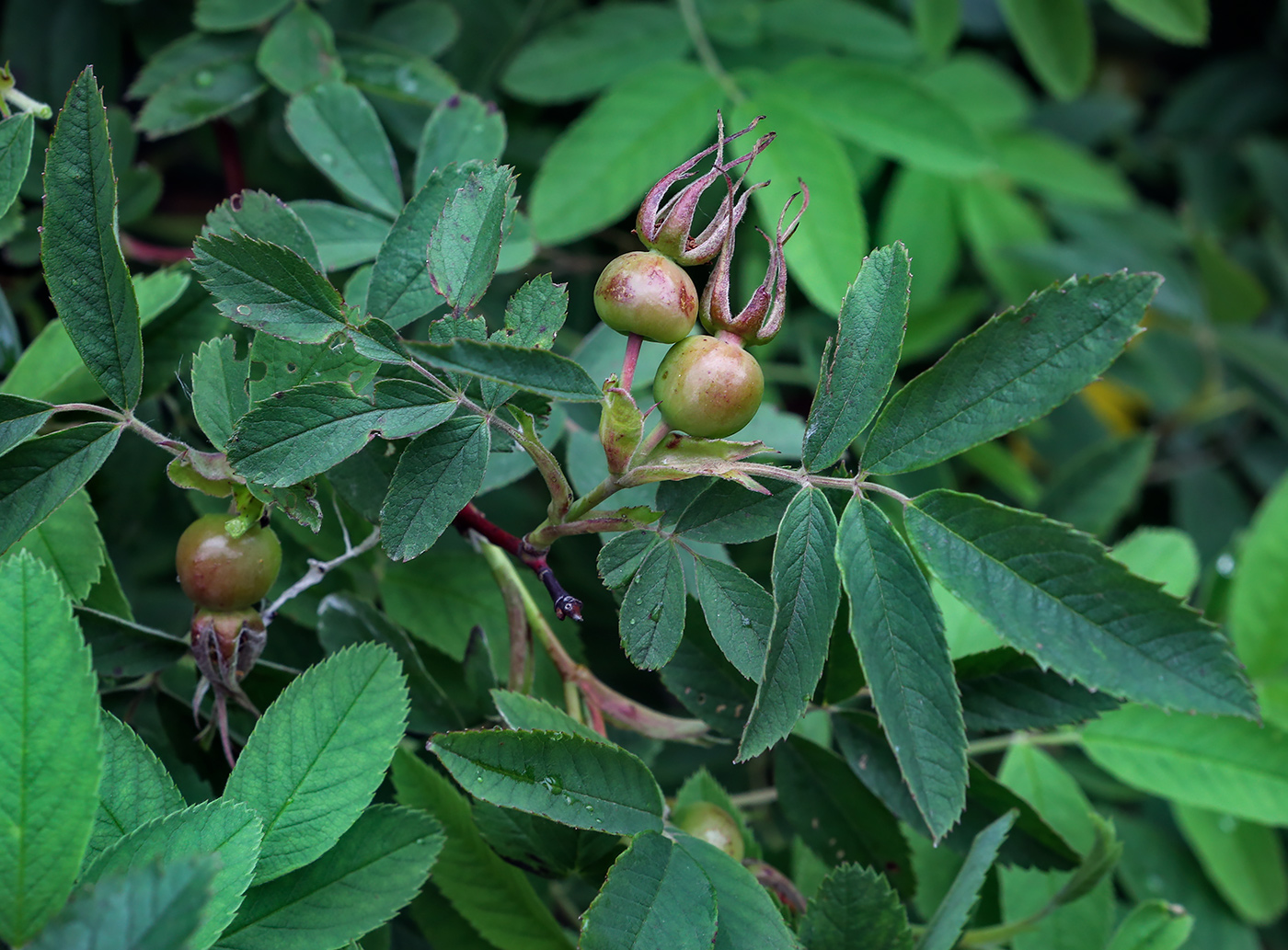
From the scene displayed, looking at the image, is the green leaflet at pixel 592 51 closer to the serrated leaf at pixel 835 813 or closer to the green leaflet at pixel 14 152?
the green leaflet at pixel 14 152

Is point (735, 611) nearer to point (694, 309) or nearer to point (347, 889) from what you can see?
point (694, 309)

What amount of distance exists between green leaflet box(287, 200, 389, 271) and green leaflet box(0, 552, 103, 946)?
513mm

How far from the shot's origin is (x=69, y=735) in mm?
553

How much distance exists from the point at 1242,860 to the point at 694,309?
132 cm

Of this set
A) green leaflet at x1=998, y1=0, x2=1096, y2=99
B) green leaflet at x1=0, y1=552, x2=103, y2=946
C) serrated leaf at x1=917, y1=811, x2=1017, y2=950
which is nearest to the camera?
green leaflet at x1=0, y1=552, x2=103, y2=946

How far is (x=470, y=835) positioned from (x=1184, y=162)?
2.19 meters

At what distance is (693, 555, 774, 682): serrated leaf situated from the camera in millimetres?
655

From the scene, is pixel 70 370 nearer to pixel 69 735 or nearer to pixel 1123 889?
pixel 69 735

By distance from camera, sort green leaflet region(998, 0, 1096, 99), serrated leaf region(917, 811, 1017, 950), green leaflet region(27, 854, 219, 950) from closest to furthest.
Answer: green leaflet region(27, 854, 219, 950) → serrated leaf region(917, 811, 1017, 950) → green leaflet region(998, 0, 1096, 99)

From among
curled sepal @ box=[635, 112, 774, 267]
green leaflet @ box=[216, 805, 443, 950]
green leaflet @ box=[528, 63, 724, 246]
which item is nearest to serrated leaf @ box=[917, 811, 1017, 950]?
green leaflet @ box=[216, 805, 443, 950]

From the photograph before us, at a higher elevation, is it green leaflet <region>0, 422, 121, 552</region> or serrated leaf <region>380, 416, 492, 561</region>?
serrated leaf <region>380, 416, 492, 561</region>

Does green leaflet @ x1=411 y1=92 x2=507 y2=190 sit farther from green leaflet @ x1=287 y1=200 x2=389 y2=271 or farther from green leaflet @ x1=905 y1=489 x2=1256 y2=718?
green leaflet @ x1=905 y1=489 x2=1256 y2=718

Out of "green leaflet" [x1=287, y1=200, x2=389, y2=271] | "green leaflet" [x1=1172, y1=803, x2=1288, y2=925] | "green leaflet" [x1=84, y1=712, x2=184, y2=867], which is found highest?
"green leaflet" [x1=287, y1=200, x2=389, y2=271]

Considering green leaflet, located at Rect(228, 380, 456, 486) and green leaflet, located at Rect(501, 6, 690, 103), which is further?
green leaflet, located at Rect(501, 6, 690, 103)
